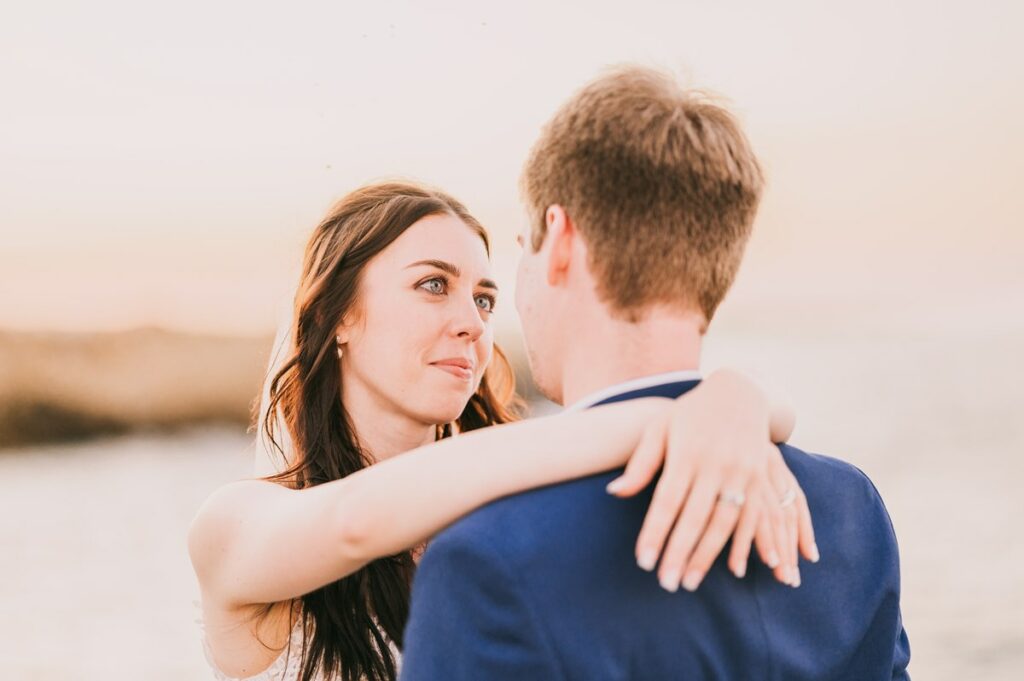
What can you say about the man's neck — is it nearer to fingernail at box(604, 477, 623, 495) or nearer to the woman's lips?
fingernail at box(604, 477, 623, 495)

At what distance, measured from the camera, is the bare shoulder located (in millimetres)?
2779

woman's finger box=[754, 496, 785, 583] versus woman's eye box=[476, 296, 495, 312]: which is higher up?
woman's finger box=[754, 496, 785, 583]

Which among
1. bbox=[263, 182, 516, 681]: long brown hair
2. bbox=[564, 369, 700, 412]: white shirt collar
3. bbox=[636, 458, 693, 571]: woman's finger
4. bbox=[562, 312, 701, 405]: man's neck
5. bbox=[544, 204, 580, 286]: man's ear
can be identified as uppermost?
bbox=[544, 204, 580, 286]: man's ear

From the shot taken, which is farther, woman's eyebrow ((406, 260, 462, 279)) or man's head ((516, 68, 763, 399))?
woman's eyebrow ((406, 260, 462, 279))

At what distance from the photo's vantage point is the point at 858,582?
6.82 ft

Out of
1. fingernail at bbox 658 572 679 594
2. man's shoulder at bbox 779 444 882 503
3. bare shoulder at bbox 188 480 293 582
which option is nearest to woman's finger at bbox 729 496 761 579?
fingernail at bbox 658 572 679 594

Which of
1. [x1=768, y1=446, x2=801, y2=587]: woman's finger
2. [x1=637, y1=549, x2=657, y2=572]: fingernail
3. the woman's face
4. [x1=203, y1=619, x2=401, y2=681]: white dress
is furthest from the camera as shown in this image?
the woman's face

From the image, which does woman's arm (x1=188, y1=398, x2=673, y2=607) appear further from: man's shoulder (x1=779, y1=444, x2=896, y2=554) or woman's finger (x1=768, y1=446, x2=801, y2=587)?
man's shoulder (x1=779, y1=444, x2=896, y2=554)

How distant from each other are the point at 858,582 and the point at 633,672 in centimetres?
54

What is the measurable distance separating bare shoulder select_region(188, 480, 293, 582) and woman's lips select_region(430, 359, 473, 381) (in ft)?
2.69

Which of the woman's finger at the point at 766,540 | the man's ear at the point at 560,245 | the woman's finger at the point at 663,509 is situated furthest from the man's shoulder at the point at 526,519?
the man's ear at the point at 560,245

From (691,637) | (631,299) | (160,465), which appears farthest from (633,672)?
(160,465)

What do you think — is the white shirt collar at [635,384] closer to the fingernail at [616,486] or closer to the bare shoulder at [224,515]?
the fingernail at [616,486]

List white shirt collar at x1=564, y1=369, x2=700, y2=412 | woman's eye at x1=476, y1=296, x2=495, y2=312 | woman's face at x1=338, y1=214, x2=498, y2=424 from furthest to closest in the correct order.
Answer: woman's eye at x1=476, y1=296, x2=495, y2=312, woman's face at x1=338, y1=214, x2=498, y2=424, white shirt collar at x1=564, y1=369, x2=700, y2=412
